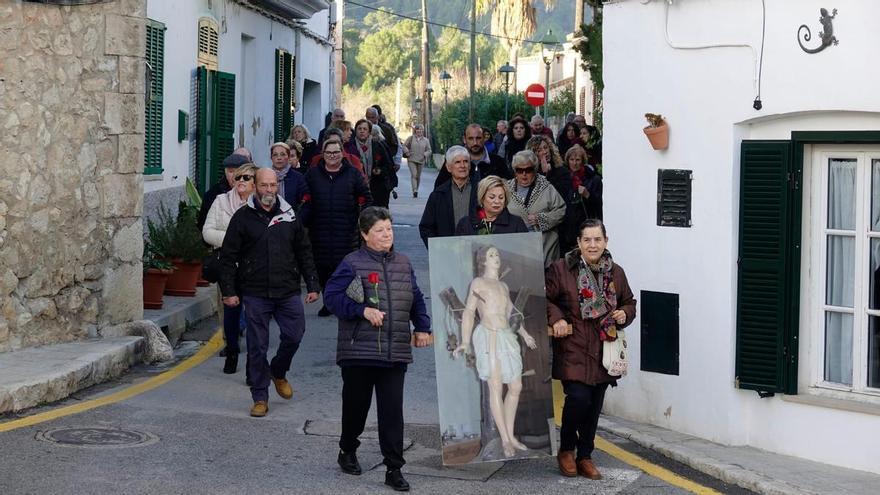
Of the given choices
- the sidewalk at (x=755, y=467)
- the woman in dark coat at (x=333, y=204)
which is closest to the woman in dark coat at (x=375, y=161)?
the woman in dark coat at (x=333, y=204)

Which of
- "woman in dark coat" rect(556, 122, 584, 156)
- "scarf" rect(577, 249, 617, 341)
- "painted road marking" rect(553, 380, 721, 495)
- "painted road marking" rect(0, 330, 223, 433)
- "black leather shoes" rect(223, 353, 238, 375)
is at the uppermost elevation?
"woman in dark coat" rect(556, 122, 584, 156)

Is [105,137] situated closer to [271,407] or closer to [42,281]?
[42,281]

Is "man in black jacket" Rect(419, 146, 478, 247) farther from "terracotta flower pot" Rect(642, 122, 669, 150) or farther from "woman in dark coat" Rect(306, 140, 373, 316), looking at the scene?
"woman in dark coat" Rect(306, 140, 373, 316)

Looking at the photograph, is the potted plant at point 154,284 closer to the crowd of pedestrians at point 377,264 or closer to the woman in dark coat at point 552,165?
the crowd of pedestrians at point 377,264

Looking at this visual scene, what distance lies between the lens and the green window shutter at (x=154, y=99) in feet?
50.6

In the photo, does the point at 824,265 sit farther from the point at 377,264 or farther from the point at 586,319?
the point at 377,264

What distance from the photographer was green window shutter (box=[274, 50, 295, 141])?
79.2ft

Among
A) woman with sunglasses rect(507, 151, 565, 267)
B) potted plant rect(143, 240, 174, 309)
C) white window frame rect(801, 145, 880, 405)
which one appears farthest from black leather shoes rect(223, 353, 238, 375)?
white window frame rect(801, 145, 880, 405)

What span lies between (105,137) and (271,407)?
288 centimetres

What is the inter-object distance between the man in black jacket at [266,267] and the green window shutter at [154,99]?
19.9 ft

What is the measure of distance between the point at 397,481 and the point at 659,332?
2677 mm

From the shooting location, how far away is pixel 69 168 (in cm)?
1070

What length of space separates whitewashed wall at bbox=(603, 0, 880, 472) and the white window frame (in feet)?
0.67

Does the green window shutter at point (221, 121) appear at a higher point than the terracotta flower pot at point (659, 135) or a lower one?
higher
